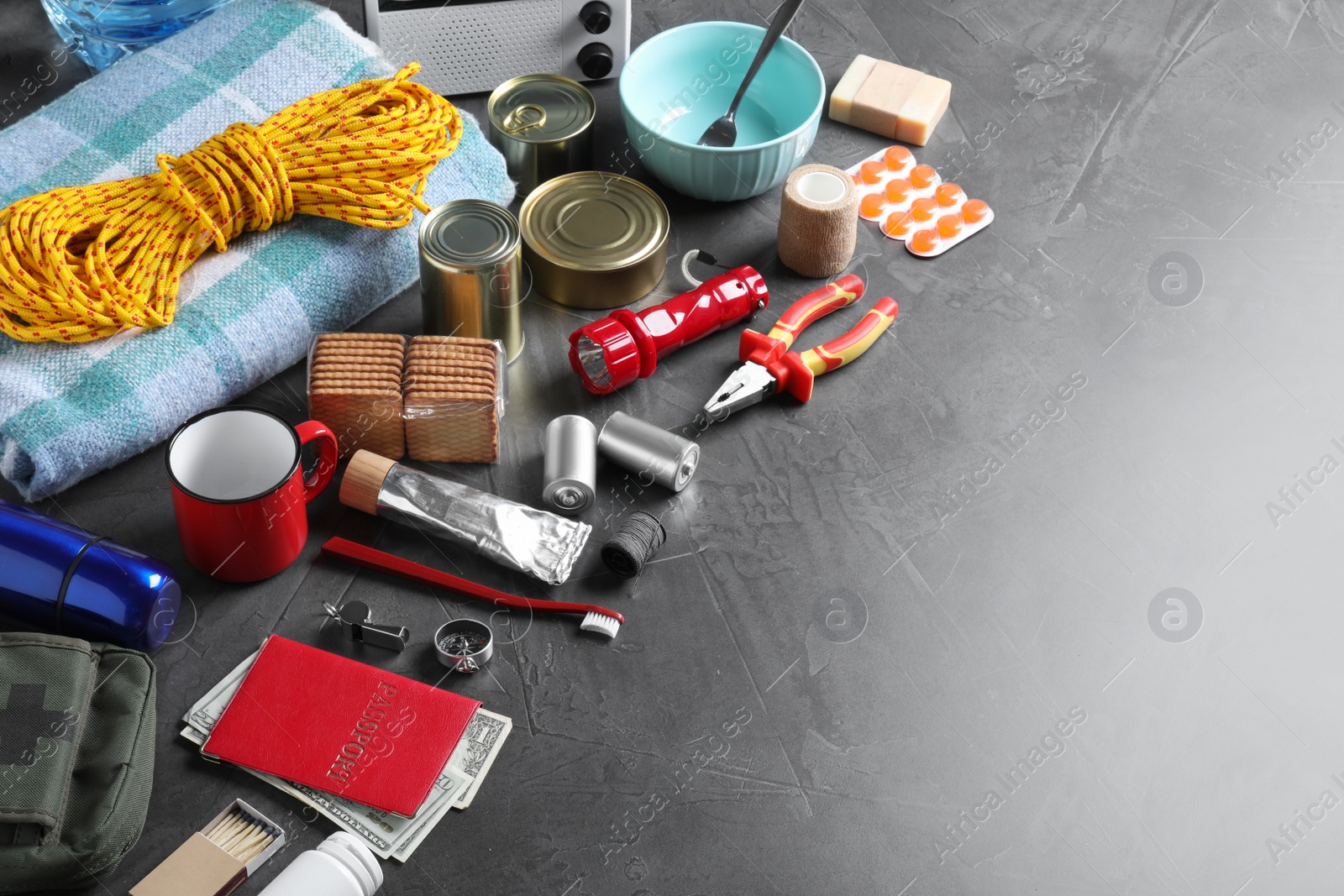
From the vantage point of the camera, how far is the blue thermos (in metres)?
0.97

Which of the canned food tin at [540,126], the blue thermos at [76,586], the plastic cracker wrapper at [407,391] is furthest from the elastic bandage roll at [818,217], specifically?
the blue thermos at [76,586]

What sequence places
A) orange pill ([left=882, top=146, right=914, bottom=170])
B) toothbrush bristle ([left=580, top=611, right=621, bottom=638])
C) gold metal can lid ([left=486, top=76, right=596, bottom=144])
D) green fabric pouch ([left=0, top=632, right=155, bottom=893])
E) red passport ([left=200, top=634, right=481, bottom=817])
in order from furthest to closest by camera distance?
orange pill ([left=882, top=146, right=914, bottom=170]) → gold metal can lid ([left=486, top=76, right=596, bottom=144]) → toothbrush bristle ([left=580, top=611, right=621, bottom=638]) → red passport ([left=200, top=634, right=481, bottom=817]) → green fabric pouch ([left=0, top=632, right=155, bottom=893])

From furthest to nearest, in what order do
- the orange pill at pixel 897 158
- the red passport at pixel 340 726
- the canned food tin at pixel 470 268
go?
the orange pill at pixel 897 158, the canned food tin at pixel 470 268, the red passport at pixel 340 726

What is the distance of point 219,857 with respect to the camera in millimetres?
903

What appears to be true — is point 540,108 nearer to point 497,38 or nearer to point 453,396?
point 497,38

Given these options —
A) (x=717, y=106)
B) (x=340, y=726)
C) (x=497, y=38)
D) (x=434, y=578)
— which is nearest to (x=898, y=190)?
(x=717, y=106)

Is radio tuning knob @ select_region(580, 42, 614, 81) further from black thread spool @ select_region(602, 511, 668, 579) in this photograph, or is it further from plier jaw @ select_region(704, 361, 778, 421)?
black thread spool @ select_region(602, 511, 668, 579)

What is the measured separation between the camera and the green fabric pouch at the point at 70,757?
0.84 metres

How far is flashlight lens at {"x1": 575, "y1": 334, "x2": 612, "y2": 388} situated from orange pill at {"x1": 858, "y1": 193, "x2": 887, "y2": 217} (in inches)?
16.5

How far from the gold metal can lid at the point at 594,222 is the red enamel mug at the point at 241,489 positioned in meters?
0.36

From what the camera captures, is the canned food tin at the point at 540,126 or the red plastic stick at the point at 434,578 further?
the canned food tin at the point at 540,126

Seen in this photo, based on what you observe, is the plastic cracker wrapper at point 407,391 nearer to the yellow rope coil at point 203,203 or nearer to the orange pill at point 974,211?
the yellow rope coil at point 203,203

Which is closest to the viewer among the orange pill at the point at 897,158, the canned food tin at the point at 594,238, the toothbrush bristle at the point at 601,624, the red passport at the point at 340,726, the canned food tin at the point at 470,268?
the red passport at the point at 340,726

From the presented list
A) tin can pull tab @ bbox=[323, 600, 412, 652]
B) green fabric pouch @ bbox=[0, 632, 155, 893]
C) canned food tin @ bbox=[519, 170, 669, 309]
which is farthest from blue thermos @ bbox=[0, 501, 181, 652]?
canned food tin @ bbox=[519, 170, 669, 309]
